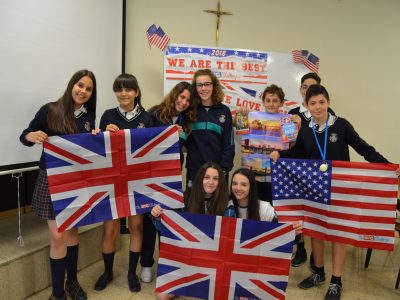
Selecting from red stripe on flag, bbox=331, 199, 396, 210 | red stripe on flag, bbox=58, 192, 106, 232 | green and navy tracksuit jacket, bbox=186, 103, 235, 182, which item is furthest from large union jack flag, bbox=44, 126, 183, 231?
red stripe on flag, bbox=331, 199, 396, 210

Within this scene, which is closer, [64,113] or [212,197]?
[64,113]

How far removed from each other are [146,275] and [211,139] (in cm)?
119

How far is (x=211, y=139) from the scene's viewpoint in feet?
8.86

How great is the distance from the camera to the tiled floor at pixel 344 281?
256cm

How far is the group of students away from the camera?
219 cm

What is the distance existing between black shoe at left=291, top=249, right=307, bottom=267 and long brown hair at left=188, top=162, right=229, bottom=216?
1.26 m

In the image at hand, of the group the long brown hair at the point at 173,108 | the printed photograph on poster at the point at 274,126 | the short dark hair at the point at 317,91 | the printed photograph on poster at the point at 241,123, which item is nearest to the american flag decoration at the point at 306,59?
the printed photograph on poster at the point at 241,123

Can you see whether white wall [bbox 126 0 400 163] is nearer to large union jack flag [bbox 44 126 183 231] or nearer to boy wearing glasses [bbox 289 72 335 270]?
boy wearing glasses [bbox 289 72 335 270]

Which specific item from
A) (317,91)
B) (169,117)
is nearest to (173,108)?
(169,117)

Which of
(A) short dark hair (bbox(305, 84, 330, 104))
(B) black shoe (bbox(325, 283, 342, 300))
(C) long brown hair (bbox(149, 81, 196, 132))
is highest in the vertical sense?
(A) short dark hair (bbox(305, 84, 330, 104))

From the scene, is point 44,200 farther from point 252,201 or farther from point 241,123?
point 241,123

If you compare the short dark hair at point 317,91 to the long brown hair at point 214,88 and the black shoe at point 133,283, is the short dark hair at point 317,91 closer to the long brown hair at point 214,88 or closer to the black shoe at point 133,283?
the long brown hair at point 214,88

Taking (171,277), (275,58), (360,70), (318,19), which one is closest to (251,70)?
(275,58)

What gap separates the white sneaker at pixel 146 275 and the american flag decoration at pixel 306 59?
2759 millimetres
